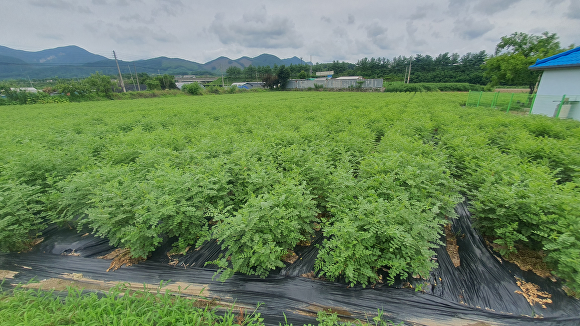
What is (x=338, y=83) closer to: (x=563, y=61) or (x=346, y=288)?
(x=563, y=61)

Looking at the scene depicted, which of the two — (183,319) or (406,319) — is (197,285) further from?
(406,319)

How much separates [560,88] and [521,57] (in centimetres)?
985

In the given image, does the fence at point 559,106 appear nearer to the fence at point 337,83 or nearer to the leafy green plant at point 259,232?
the leafy green plant at point 259,232

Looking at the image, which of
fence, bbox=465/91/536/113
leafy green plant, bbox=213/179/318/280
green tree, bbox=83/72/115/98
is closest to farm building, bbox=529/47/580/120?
fence, bbox=465/91/536/113

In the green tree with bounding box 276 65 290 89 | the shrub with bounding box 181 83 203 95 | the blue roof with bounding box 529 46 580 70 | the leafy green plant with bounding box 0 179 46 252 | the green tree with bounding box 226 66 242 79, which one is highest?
the green tree with bounding box 226 66 242 79

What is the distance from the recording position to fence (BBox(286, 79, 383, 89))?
54.1 meters

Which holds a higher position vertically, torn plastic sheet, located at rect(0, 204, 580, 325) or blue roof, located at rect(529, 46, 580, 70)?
blue roof, located at rect(529, 46, 580, 70)

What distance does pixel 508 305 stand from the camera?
284 cm

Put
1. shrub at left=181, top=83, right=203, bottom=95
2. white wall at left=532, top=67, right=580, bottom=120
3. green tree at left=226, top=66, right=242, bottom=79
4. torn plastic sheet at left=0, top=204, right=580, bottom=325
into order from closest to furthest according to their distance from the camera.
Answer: torn plastic sheet at left=0, top=204, right=580, bottom=325 < white wall at left=532, top=67, right=580, bottom=120 < shrub at left=181, top=83, right=203, bottom=95 < green tree at left=226, top=66, right=242, bottom=79

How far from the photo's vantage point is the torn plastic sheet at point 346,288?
2.76 metres

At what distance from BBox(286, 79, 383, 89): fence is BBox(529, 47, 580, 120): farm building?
1547 inches

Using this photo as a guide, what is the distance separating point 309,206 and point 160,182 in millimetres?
2775

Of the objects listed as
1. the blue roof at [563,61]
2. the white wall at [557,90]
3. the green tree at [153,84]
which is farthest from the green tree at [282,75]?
the white wall at [557,90]

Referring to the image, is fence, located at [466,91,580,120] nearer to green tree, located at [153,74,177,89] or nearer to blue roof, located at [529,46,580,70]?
blue roof, located at [529,46,580,70]
